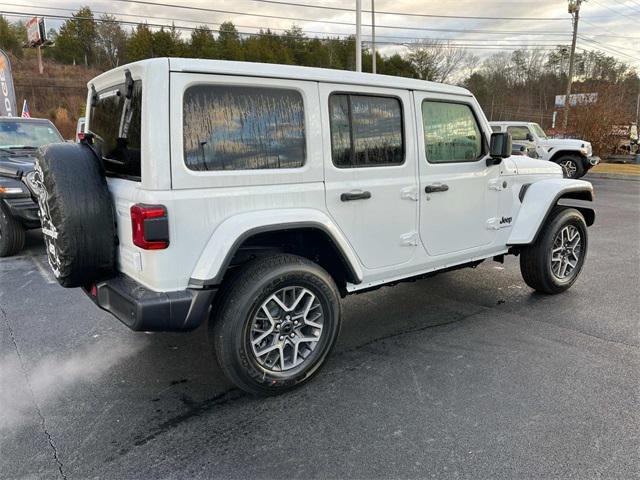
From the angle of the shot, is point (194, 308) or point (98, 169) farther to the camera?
point (98, 169)

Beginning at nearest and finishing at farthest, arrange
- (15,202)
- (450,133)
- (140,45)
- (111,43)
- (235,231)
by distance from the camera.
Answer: (235,231), (450,133), (15,202), (140,45), (111,43)

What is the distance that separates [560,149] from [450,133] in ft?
44.4

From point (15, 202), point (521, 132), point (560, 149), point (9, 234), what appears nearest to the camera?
point (15, 202)

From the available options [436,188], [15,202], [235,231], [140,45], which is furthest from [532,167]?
[140,45]

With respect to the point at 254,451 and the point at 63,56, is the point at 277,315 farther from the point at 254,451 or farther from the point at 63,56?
the point at 63,56

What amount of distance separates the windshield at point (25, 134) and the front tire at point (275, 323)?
643 centimetres

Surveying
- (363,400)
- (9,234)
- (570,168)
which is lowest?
(363,400)

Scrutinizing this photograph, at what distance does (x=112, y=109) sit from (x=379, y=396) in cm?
254

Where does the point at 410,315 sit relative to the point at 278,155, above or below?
below

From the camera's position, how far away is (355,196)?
3.19 m

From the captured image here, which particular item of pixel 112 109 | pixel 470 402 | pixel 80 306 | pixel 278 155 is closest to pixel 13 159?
pixel 80 306

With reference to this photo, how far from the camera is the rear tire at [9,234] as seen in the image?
→ 6277 mm

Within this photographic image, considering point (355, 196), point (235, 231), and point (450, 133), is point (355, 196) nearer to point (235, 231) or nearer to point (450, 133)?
point (235, 231)

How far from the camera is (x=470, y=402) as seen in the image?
2.87m
